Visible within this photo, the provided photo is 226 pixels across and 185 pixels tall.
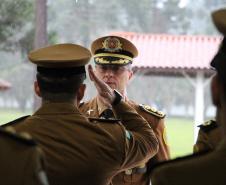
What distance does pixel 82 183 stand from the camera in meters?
1.39

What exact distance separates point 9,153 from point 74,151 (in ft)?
0.74

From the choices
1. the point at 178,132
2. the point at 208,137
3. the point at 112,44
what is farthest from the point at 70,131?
the point at 178,132

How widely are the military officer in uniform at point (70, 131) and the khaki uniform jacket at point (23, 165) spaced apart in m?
0.16

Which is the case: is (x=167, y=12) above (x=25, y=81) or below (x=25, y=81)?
above

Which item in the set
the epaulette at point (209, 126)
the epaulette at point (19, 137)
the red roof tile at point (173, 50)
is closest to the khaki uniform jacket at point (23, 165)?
the epaulette at point (19, 137)

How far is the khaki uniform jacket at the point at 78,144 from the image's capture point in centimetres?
136

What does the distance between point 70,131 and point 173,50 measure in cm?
491

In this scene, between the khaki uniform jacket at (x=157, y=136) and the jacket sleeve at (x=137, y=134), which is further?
the khaki uniform jacket at (x=157, y=136)

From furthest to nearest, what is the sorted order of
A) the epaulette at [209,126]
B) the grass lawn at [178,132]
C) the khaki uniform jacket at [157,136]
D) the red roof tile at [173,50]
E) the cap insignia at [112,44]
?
the grass lawn at [178,132], the red roof tile at [173,50], the cap insignia at [112,44], the khaki uniform jacket at [157,136], the epaulette at [209,126]

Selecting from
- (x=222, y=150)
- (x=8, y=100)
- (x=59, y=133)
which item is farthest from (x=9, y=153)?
(x=8, y=100)

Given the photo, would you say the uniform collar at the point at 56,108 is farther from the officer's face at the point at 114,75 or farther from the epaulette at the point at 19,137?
the officer's face at the point at 114,75

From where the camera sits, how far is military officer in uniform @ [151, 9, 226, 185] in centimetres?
104

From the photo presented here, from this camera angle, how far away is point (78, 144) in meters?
1.38

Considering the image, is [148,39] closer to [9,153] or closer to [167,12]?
[167,12]
